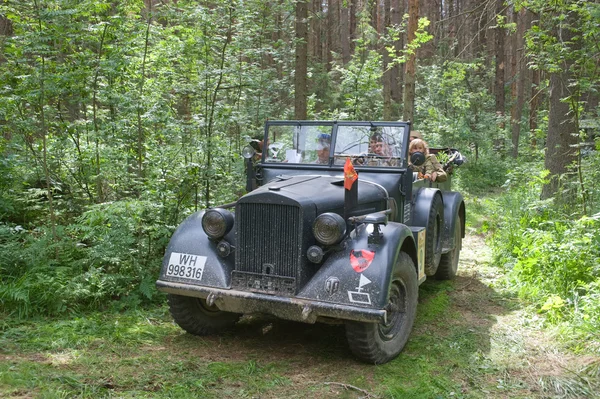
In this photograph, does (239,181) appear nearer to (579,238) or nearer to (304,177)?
(304,177)

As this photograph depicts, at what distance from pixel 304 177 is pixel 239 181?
116 inches

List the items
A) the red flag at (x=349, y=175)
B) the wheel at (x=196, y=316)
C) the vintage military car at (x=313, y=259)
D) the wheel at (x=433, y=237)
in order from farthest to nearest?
1. the wheel at (x=433, y=237)
2. the wheel at (x=196, y=316)
3. the red flag at (x=349, y=175)
4. the vintage military car at (x=313, y=259)

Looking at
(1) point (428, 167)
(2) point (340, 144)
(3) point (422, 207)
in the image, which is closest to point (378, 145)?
→ (2) point (340, 144)

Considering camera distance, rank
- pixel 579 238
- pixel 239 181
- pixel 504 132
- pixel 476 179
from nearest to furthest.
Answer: pixel 579 238 → pixel 239 181 → pixel 476 179 → pixel 504 132

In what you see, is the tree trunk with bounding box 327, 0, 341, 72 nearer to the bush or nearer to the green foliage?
the green foliage

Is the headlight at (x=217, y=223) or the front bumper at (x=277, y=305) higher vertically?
the headlight at (x=217, y=223)

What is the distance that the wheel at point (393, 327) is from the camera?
422 cm

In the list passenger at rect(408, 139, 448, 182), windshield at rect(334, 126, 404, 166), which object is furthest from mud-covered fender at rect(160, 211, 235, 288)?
passenger at rect(408, 139, 448, 182)

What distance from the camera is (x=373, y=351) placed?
4262 mm

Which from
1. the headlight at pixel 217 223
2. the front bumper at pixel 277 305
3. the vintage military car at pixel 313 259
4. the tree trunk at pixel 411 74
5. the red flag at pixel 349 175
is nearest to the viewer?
the front bumper at pixel 277 305

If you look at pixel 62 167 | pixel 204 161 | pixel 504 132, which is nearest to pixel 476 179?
pixel 504 132

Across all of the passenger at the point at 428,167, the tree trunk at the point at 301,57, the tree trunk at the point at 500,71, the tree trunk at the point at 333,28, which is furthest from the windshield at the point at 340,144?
the tree trunk at the point at 333,28

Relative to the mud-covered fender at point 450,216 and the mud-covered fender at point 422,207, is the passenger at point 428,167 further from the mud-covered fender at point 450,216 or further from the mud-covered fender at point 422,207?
the mud-covered fender at point 422,207

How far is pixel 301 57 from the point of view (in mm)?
10898
